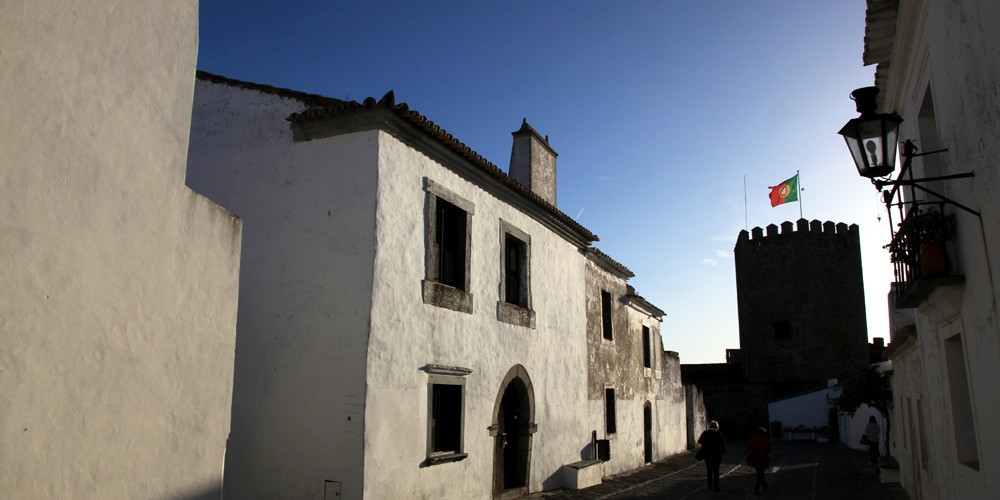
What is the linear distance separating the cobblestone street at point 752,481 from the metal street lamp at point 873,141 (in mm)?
8866

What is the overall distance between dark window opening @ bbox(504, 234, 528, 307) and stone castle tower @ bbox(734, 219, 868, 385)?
29.2 metres

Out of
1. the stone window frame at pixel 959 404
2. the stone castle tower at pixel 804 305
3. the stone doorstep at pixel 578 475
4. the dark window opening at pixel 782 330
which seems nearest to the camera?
the stone window frame at pixel 959 404

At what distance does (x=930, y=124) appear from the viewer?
6762mm

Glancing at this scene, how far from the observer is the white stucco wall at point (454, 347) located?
9.20 metres

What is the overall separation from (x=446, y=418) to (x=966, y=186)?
24.0 ft

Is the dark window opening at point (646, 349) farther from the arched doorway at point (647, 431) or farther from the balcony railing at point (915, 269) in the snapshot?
the balcony railing at point (915, 269)

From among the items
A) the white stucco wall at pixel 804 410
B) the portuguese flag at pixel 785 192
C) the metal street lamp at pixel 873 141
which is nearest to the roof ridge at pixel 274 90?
the metal street lamp at pixel 873 141

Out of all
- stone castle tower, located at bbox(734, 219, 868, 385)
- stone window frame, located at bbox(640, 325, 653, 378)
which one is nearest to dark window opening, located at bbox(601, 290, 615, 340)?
stone window frame, located at bbox(640, 325, 653, 378)

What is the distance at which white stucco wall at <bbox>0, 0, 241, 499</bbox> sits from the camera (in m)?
4.61

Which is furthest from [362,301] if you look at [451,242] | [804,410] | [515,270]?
[804,410]

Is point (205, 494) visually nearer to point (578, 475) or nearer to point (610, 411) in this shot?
point (578, 475)

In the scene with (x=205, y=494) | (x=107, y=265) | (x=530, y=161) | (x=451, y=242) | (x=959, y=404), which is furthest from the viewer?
(x=530, y=161)

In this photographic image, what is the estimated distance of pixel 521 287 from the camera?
13.3 metres

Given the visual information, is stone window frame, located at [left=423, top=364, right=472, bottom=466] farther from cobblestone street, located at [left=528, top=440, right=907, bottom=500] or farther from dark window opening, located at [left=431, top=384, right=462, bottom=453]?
cobblestone street, located at [left=528, top=440, right=907, bottom=500]
